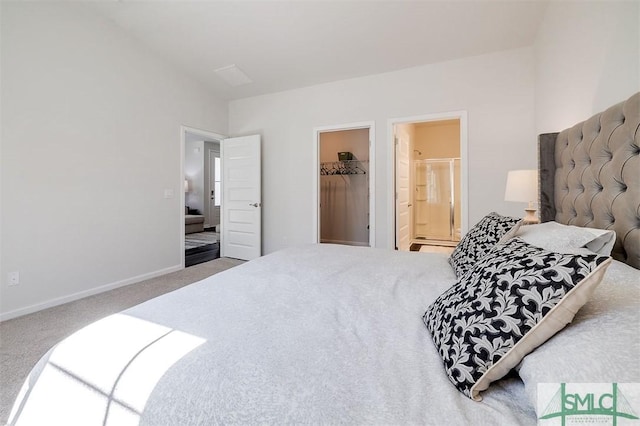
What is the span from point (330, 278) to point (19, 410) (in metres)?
1.11

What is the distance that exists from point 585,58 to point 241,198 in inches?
164

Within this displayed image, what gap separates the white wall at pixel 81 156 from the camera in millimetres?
2424

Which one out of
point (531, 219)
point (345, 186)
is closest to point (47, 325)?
point (531, 219)

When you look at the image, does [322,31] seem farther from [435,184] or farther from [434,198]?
[434,198]

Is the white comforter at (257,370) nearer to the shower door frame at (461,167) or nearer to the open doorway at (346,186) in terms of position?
the shower door frame at (461,167)

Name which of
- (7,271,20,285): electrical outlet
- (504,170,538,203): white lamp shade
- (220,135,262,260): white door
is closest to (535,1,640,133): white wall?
(504,170,538,203): white lamp shade

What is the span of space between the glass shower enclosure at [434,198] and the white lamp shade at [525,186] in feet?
12.6

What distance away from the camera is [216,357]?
703mm

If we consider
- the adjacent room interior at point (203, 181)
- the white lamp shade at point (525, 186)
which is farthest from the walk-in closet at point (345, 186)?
the adjacent room interior at point (203, 181)

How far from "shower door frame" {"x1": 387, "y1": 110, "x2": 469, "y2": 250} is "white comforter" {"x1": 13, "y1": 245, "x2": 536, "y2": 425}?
2598 millimetres

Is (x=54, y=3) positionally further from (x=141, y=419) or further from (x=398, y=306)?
(x=398, y=306)

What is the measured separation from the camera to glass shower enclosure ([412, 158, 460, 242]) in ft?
19.8

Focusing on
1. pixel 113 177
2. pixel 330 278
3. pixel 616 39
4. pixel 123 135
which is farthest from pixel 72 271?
pixel 616 39

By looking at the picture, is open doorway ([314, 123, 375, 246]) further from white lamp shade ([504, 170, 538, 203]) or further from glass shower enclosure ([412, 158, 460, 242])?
white lamp shade ([504, 170, 538, 203])
